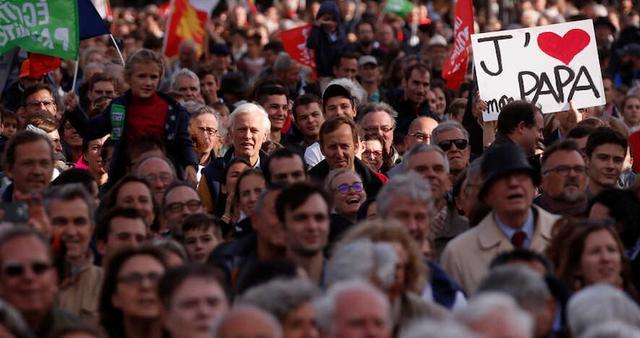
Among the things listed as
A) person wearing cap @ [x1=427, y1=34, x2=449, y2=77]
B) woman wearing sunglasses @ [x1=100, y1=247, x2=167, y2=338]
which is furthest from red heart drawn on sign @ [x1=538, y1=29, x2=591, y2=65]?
woman wearing sunglasses @ [x1=100, y1=247, x2=167, y2=338]

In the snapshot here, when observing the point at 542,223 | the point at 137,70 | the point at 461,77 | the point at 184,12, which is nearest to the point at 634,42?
the point at 184,12

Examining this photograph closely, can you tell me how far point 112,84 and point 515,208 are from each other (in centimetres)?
760

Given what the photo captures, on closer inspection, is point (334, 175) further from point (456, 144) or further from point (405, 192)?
point (405, 192)

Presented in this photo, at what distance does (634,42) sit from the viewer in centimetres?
2603

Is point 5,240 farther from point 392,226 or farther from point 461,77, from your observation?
point 461,77

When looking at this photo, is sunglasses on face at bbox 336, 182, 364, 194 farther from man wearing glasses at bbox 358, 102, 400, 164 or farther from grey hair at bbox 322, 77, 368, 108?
grey hair at bbox 322, 77, 368, 108

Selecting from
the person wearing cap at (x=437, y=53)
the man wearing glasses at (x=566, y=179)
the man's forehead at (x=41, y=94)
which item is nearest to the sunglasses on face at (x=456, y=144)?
the man wearing glasses at (x=566, y=179)

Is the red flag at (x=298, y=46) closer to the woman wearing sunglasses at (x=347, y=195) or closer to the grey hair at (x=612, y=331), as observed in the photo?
the woman wearing sunglasses at (x=347, y=195)

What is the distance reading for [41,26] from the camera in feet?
53.9

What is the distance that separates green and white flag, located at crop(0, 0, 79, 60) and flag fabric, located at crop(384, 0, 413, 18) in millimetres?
14688

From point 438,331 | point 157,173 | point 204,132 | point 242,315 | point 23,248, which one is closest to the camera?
point 438,331

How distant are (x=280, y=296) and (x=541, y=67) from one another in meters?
8.00

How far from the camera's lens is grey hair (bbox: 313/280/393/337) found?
8.59 m

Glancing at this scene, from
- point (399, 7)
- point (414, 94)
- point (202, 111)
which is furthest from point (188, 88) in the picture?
point (399, 7)
